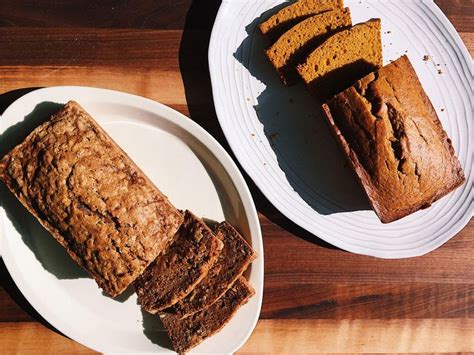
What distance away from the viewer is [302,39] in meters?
2.46

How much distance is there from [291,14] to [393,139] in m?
0.87

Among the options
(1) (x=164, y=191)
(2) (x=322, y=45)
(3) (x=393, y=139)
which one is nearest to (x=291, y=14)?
(2) (x=322, y=45)

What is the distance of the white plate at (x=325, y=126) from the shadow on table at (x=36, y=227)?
916 mm

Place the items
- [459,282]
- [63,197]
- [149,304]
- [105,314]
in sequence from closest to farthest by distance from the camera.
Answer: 1. [63,197]
2. [149,304]
3. [105,314]
4. [459,282]

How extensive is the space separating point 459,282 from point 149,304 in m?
1.81

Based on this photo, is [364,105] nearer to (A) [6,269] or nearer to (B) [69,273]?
(B) [69,273]

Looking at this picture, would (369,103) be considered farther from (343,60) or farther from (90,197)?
(90,197)

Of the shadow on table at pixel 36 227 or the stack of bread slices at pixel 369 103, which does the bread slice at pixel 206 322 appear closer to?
the shadow on table at pixel 36 227

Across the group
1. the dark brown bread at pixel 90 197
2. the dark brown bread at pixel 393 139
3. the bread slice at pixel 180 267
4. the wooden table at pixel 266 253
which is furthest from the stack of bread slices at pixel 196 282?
the dark brown bread at pixel 393 139

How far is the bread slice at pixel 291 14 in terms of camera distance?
246cm

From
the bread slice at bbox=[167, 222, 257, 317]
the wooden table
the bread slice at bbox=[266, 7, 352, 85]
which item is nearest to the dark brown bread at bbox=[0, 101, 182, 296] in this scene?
the bread slice at bbox=[167, 222, 257, 317]

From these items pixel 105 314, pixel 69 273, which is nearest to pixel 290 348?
pixel 105 314

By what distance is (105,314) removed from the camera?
2506 millimetres

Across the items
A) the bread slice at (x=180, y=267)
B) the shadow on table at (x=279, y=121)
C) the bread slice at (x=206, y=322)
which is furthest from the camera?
the shadow on table at (x=279, y=121)
